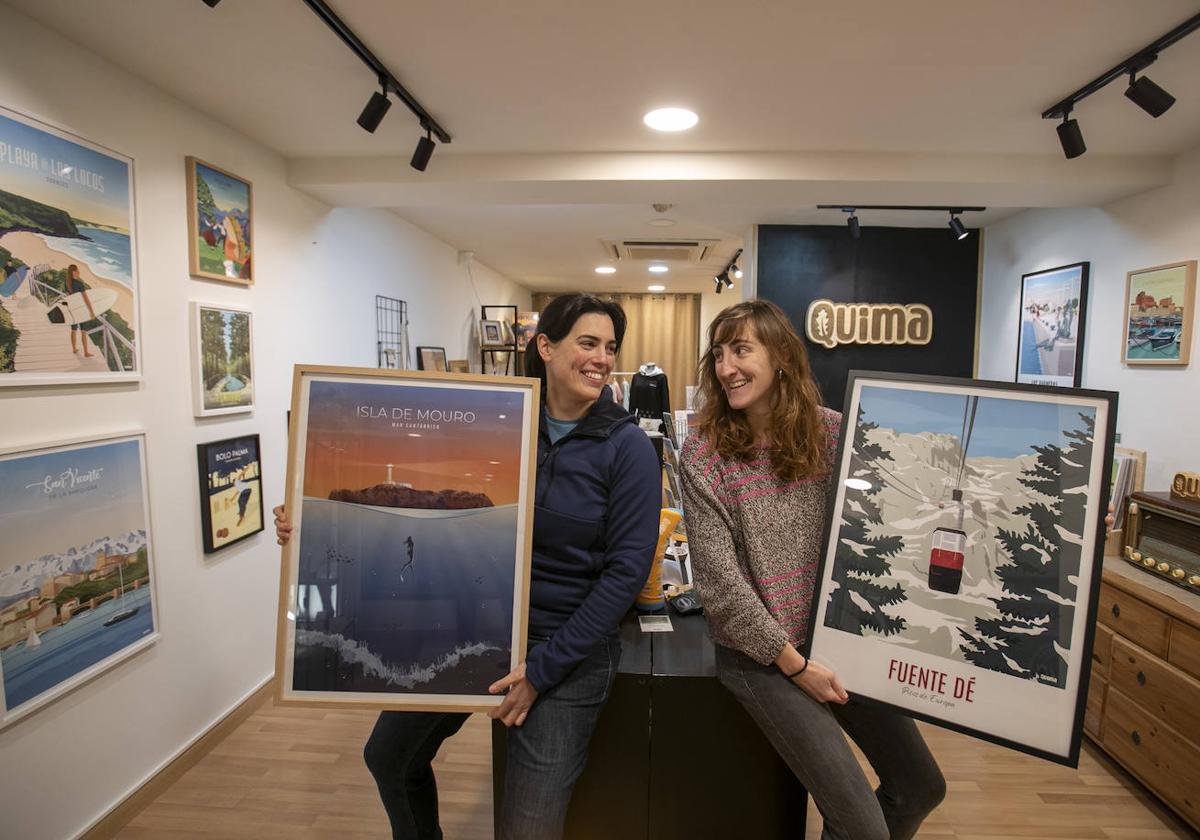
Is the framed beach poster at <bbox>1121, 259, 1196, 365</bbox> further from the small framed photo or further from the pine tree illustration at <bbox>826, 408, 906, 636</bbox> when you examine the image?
the small framed photo

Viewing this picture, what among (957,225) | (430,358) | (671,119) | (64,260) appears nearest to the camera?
(64,260)

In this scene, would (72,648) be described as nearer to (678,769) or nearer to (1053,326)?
(678,769)

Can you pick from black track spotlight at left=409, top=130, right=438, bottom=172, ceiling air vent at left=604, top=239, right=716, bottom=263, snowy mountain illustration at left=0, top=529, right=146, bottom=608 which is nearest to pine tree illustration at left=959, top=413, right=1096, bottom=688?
black track spotlight at left=409, top=130, right=438, bottom=172

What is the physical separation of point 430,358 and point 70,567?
9.56ft

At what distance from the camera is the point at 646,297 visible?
29.3 feet

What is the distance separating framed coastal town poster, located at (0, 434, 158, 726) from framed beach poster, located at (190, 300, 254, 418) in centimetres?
32

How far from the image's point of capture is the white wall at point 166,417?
168cm

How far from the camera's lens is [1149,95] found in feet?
5.74

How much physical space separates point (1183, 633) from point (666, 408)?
11.4 ft

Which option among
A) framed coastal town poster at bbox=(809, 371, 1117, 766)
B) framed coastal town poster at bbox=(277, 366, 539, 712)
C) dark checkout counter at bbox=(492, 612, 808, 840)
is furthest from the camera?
dark checkout counter at bbox=(492, 612, 808, 840)

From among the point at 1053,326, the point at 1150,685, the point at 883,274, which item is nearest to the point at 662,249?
the point at 883,274

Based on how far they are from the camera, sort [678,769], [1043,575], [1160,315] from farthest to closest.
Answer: [1160,315], [678,769], [1043,575]

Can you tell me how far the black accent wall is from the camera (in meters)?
4.27

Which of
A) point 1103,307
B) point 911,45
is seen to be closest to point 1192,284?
point 1103,307
